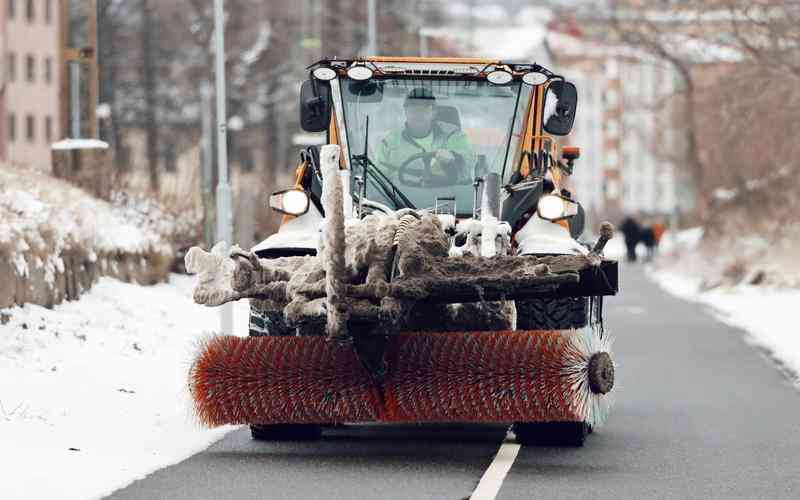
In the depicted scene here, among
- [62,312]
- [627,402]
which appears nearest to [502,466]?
[627,402]

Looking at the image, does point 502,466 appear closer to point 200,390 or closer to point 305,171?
point 200,390

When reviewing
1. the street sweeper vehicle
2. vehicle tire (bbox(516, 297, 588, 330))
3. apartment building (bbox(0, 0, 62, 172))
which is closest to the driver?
the street sweeper vehicle

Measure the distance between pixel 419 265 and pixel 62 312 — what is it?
7.96 meters

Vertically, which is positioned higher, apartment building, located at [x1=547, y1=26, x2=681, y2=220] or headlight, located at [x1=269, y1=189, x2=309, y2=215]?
headlight, located at [x1=269, y1=189, x2=309, y2=215]

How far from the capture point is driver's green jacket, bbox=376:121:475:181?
13805 mm

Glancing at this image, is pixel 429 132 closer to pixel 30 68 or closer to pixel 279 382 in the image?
pixel 279 382

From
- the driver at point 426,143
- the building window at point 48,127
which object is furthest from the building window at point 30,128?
the driver at point 426,143

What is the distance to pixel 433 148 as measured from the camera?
13906 millimetres

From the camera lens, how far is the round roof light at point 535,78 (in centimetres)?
1390

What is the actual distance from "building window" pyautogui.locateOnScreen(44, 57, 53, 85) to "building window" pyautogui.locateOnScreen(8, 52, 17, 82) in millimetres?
3805

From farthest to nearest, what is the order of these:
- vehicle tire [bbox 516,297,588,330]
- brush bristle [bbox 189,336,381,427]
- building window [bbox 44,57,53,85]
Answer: building window [bbox 44,57,53,85] < vehicle tire [bbox 516,297,588,330] < brush bristle [bbox 189,336,381,427]

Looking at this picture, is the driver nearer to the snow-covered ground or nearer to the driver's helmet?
the driver's helmet

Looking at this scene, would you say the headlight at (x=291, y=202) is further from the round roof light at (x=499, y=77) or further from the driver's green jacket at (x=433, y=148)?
the round roof light at (x=499, y=77)

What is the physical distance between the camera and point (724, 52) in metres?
45.2
